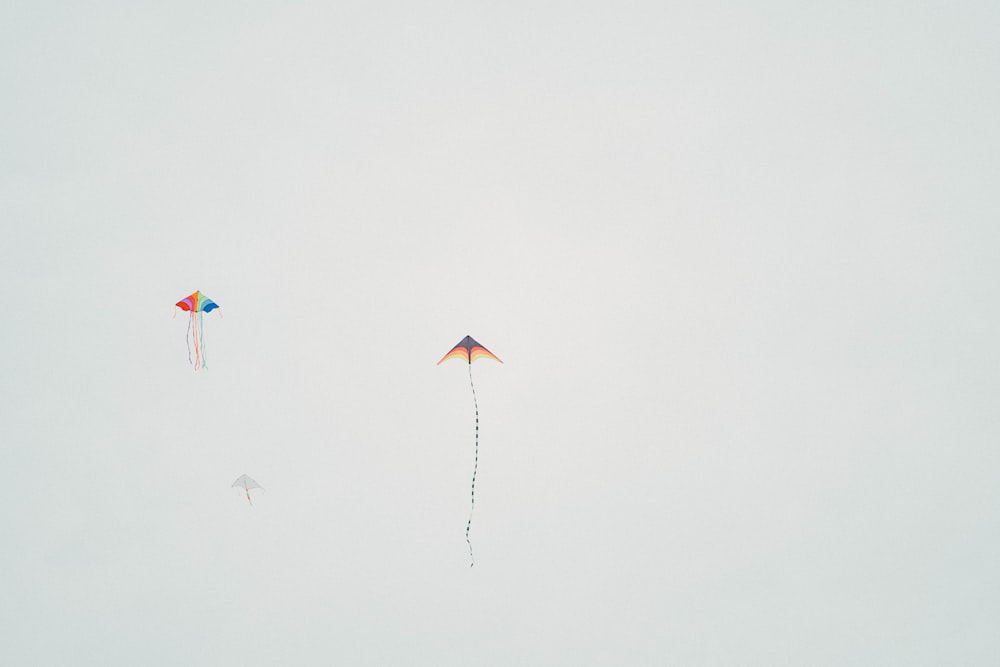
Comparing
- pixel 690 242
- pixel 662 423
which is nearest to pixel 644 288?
pixel 690 242

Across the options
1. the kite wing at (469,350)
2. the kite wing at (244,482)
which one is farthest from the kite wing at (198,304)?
the kite wing at (469,350)

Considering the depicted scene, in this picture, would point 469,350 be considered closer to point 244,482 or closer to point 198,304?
point 244,482

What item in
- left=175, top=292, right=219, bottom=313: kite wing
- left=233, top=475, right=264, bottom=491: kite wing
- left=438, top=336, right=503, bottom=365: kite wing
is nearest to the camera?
left=438, top=336, right=503, bottom=365: kite wing

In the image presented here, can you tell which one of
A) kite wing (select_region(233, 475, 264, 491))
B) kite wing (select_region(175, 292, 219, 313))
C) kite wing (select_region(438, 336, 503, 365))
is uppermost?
kite wing (select_region(175, 292, 219, 313))

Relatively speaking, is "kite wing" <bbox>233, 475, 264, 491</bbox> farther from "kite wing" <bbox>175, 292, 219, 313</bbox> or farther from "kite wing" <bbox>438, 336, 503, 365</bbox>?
"kite wing" <bbox>438, 336, 503, 365</bbox>

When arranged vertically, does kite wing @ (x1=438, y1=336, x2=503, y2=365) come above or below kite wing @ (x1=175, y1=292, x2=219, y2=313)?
below

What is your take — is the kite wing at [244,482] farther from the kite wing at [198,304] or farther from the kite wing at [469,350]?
the kite wing at [469,350]

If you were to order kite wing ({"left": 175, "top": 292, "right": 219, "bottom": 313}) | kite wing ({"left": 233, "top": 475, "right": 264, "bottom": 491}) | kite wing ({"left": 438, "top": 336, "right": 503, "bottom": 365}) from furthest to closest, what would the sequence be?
kite wing ({"left": 175, "top": 292, "right": 219, "bottom": 313})
kite wing ({"left": 233, "top": 475, "right": 264, "bottom": 491})
kite wing ({"left": 438, "top": 336, "right": 503, "bottom": 365})

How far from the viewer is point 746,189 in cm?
4200

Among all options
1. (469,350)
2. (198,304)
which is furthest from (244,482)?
(469,350)

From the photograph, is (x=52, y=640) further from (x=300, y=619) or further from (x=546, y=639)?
(x=546, y=639)

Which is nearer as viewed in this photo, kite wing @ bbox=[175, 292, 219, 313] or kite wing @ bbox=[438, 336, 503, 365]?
kite wing @ bbox=[438, 336, 503, 365]

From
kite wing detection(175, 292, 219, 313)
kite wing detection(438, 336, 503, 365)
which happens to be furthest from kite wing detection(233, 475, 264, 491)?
kite wing detection(438, 336, 503, 365)

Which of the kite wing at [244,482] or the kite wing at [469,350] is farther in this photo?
the kite wing at [244,482]
